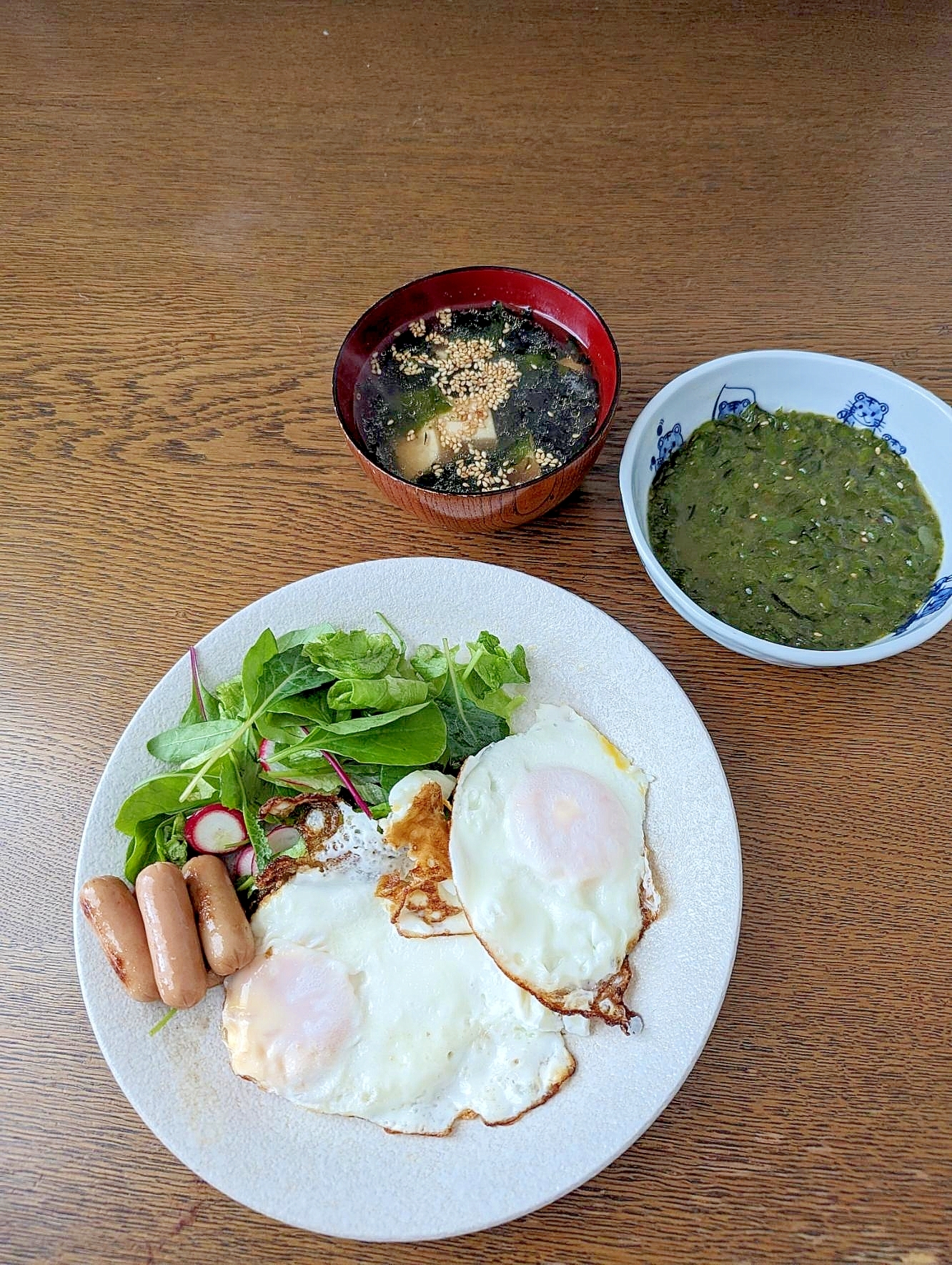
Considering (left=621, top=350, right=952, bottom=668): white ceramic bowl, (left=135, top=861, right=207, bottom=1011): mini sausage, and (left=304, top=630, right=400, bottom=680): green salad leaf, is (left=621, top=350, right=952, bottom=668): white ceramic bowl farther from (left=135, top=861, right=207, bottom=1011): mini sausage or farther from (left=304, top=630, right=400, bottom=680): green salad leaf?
(left=135, top=861, right=207, bottom=1011): mini sausage

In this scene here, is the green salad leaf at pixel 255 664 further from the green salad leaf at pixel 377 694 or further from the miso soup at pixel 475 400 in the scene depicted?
the miso soup at pixel 475 400

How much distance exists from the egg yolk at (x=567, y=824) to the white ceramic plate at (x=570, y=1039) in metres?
0.10

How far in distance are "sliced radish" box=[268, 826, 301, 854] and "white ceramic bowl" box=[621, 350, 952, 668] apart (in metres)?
0.86

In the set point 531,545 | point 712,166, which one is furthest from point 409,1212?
point 712,166

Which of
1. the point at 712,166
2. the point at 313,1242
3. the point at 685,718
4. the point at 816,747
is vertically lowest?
the point at 313,1242

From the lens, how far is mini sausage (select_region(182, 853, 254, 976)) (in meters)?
1.57

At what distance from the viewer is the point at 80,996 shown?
1770mm

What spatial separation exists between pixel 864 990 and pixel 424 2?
289 centimetres

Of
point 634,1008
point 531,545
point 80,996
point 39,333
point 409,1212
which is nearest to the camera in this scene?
point 409,1212

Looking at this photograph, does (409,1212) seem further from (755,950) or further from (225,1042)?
(755,950)

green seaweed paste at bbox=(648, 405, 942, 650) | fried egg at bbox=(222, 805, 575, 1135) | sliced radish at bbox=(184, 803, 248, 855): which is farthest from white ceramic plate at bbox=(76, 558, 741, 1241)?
green seaweed paste at bbox=(648, 405, 942, 650)

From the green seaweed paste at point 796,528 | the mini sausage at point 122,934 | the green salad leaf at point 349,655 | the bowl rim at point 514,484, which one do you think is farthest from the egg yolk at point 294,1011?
the green seaweed paste at point 796,528

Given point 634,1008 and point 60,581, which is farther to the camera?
point 60,581

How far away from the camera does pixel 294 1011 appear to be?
1.58 meters
